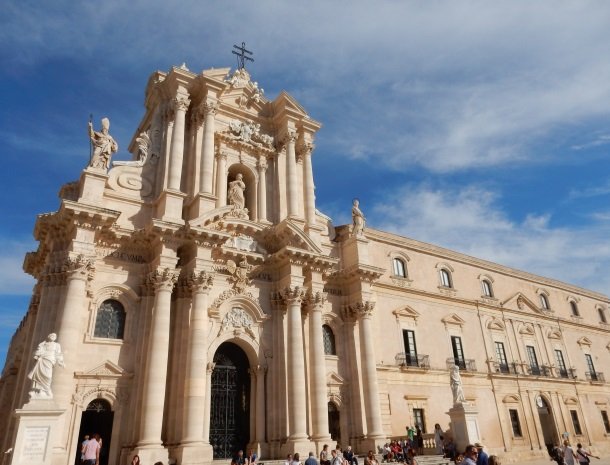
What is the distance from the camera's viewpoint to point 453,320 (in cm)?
2864

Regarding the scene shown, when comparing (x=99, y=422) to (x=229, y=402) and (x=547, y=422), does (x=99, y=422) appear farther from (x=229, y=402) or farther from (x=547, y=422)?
(x=547, y=422)

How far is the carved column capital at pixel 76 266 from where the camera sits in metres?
16.5

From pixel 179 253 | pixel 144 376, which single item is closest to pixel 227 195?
pixel 179 253

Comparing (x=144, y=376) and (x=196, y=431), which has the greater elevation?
(x=144, y=376)

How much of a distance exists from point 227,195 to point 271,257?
3.86 metres

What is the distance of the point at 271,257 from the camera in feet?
71.5

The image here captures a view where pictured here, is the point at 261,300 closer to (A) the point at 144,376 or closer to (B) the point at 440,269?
(A) the point at 144,376

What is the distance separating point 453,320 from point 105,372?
19.1 meters

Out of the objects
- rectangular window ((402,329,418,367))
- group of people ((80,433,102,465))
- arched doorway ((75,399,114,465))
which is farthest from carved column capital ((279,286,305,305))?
group of people ((80,433,102,465))

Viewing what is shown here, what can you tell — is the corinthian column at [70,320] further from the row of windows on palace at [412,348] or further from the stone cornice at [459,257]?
the stone cornice at [459,257]

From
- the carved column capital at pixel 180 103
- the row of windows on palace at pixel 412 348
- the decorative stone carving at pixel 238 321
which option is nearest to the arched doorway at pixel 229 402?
the decorative stone carving at pixel 238 321

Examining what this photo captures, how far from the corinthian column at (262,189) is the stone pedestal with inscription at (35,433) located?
41.4ft

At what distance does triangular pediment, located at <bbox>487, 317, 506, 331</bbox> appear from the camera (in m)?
30.6

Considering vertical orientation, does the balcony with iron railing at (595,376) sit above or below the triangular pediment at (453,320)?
below
